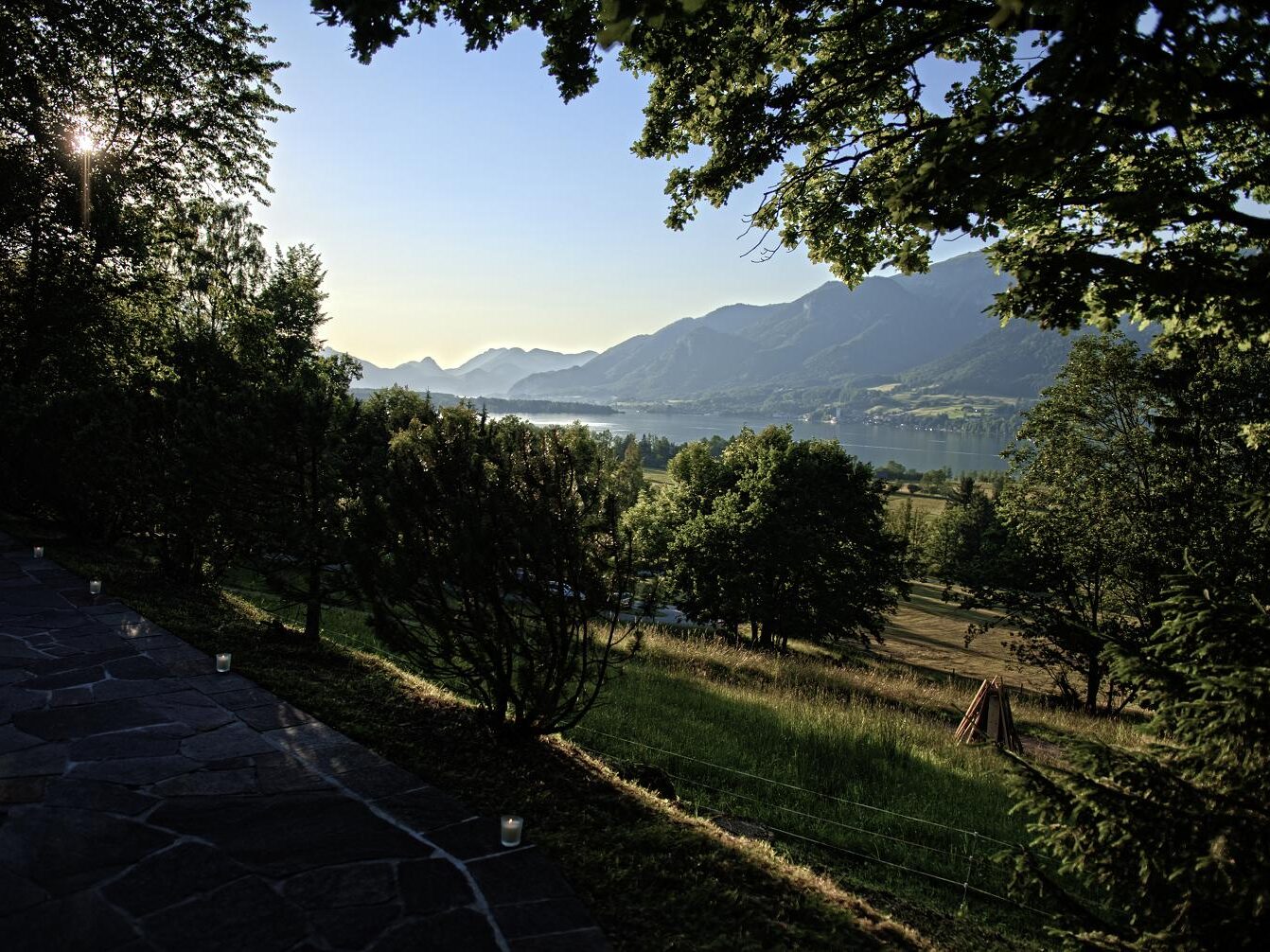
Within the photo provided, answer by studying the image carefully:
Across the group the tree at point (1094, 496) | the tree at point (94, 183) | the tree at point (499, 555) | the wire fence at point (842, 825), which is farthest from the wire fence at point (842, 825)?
the tree at point (1094, 496)

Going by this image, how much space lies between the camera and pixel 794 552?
2455 centimetres

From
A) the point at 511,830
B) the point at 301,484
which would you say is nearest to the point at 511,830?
the point at 511,830

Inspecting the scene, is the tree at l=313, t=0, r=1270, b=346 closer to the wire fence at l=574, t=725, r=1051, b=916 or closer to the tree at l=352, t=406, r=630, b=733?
the tree at l=352, t=406, r=630, b=733

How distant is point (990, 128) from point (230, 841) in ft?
20.5

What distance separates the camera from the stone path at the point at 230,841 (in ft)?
10.1

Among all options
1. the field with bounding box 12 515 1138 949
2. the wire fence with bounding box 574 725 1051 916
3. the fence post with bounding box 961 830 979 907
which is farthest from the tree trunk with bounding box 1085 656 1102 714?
the fence post with bounding box 961 830 979 907

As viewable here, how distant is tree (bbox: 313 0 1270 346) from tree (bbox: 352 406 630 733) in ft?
8.95

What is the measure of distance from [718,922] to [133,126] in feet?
68.6

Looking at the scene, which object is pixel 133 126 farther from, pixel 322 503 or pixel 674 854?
pixel 674 854

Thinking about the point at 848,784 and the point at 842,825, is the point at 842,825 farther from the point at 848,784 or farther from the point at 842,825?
the point at 848,784

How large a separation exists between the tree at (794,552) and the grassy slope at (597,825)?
19396 millimetres

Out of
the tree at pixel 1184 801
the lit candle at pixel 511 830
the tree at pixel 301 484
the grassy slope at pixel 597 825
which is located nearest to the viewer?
the tree at pixel 1184 801

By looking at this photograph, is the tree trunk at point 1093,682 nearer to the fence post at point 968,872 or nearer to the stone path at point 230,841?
the fence post at point 968,872

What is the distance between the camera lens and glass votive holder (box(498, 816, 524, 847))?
383 centimetres
